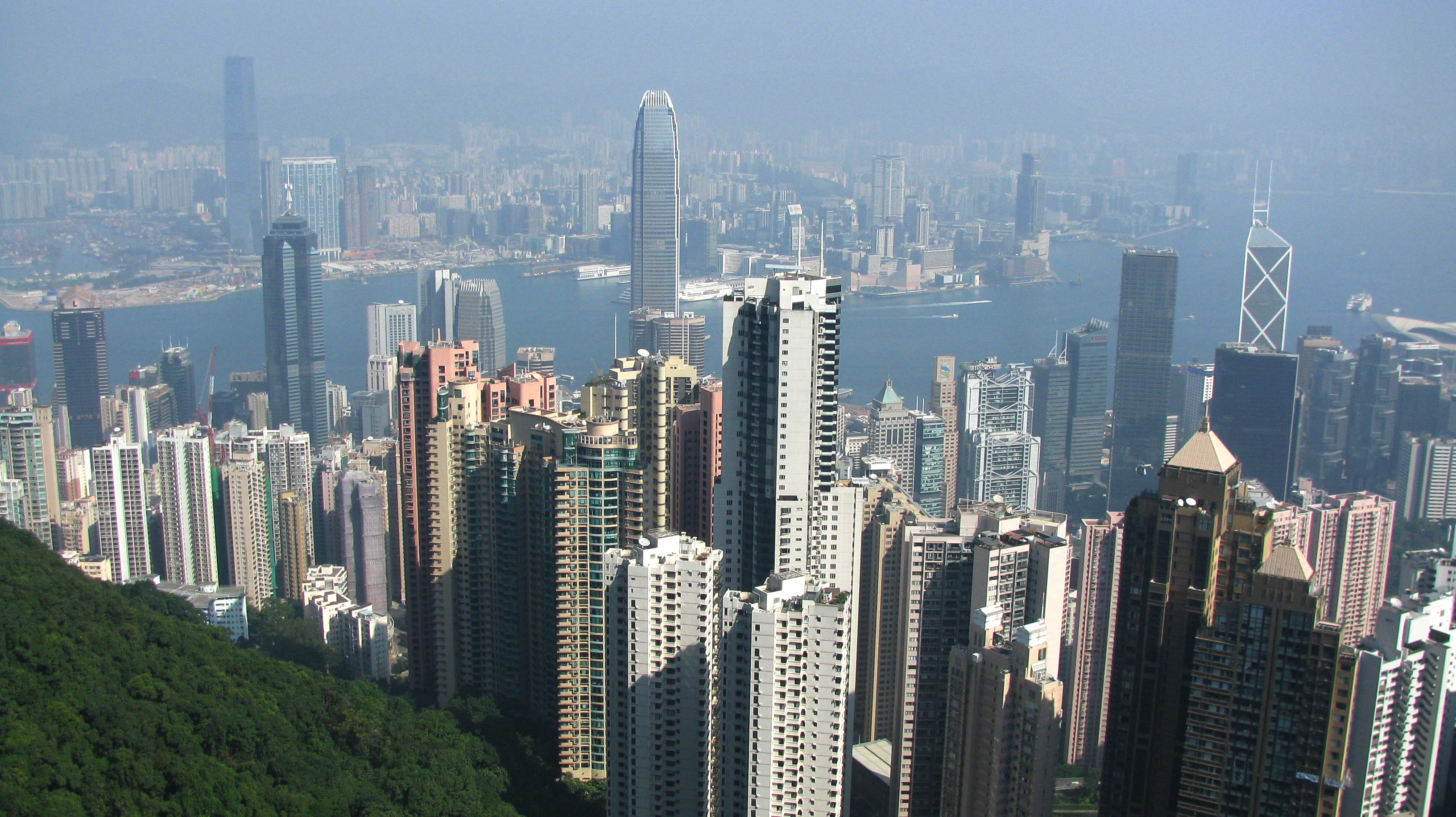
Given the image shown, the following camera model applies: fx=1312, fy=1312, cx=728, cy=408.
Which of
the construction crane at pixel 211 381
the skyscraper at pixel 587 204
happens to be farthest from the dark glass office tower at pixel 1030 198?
the construction crane at pixel 211 381

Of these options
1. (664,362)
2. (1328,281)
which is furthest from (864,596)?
(1328,281)

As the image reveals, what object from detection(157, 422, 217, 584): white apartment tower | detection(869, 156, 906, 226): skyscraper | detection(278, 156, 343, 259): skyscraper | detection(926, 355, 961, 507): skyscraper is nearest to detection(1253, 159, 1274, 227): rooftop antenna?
detection(926, 355, 961, 507): skyscraper

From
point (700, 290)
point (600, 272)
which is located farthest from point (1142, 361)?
point (600, 272)

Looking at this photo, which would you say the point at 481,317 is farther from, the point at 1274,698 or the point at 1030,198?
the point at 1274,698

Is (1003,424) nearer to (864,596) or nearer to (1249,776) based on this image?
(864,596)

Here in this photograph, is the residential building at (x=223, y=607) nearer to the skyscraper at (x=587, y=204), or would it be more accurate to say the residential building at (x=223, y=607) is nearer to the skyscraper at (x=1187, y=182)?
the skyscraper at (x=1187, y=182)
